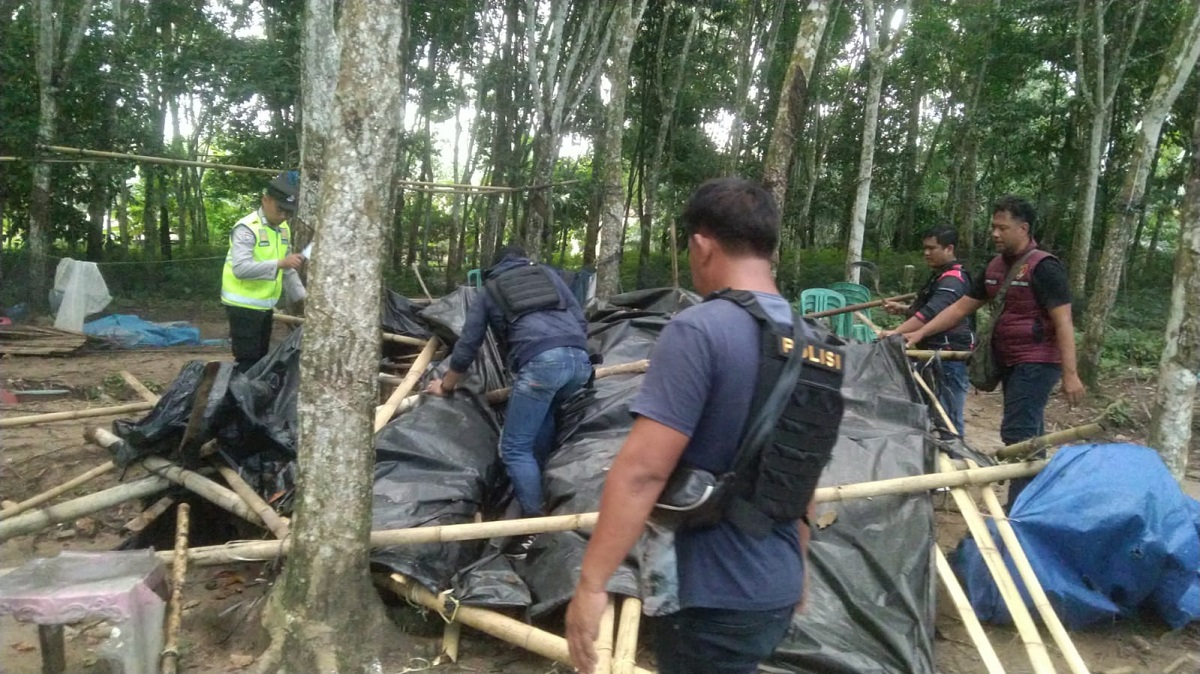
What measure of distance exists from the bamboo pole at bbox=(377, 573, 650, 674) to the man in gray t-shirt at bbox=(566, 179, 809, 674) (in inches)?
50.5

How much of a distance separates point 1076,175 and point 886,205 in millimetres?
5383

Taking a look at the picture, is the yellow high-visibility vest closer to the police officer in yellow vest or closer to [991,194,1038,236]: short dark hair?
the police officer in yellow vest

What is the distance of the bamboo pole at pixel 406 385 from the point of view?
165 inches

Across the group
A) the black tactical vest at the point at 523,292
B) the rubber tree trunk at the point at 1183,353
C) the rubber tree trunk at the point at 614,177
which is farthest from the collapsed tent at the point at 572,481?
the rubber tree trunk at the point at 614,177

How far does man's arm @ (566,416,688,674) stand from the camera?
1.46 metres

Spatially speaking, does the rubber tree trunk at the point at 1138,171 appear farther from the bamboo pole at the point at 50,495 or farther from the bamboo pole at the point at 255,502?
the bamboo pole at the point at 50,495

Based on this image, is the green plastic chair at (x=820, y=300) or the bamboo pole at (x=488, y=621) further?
the green plastic chair at (x=820, y=300)

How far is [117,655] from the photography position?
266cm

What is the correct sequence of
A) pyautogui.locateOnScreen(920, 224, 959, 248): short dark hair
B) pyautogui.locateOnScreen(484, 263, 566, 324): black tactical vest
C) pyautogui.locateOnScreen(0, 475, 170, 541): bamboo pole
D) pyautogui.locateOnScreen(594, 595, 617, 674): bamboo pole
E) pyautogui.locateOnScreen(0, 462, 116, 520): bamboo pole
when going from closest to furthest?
pyautogui.locateOnScreen(594, 595, 617, 674): bamboo pole
pyautogui.locateOnScreen(0, 475, 170, 541): bamboo pole
pyautogui.locateOnScreen(0, 462, 116, 520): bamboo pole
pyautogui.locateOnScreen(484, 263, 566, 324): black tactical vest
pyautogui.locateOnScreen(920, 224, 959, 248): short dark hair

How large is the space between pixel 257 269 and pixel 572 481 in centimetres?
250

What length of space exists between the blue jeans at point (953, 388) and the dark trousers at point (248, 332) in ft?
13.9

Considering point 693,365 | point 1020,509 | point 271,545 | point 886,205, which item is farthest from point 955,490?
point 886,205

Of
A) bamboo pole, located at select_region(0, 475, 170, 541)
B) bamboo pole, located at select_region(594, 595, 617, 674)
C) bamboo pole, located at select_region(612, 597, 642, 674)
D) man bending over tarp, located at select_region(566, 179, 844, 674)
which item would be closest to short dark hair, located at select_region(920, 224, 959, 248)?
bamboo pole, located at select_region(612, 597, 642, 674)

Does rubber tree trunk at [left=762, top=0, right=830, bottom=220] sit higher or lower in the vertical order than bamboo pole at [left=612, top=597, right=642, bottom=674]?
higher
